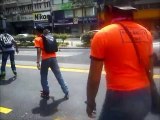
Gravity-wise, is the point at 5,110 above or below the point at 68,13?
below

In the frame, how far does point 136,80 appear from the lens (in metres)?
2.77

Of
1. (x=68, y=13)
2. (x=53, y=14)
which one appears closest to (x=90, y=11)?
(x=68, y=13)

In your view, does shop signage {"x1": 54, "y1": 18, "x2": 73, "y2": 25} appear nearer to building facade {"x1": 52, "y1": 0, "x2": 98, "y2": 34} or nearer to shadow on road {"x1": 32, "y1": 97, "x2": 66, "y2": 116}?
building facade {"x1": 52, "y1": 0, "x2": 98, "y2": 34}

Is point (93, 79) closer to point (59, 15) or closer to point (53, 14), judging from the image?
point (59, 15)

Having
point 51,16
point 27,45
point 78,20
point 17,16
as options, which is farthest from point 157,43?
point 17,16

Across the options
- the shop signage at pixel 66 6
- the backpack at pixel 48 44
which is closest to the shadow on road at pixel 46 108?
the backpack at pixel 48 44

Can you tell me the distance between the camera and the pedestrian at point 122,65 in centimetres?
272

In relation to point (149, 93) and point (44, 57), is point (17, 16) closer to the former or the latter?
point (44, 57)

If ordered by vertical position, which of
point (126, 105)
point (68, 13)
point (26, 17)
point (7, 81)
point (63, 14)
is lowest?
point (7, 81)

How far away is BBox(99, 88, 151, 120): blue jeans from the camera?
2721mm

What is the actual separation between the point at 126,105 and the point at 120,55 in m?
0.45

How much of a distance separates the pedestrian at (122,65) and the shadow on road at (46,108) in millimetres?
3112

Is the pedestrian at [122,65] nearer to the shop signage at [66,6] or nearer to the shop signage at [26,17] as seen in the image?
the shop signage at [66,6]

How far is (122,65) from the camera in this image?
2.75 metres
